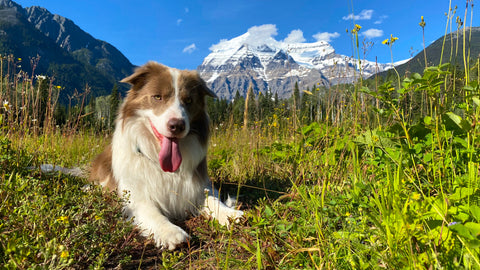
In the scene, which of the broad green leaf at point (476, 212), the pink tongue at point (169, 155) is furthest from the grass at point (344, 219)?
the pink tongue at point (169, 155)

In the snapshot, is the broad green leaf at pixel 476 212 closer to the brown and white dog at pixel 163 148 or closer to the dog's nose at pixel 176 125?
the brown and white dog at pixel 163 148

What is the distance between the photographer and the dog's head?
2.81 metres

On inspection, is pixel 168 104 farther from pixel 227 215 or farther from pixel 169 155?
pixel 227 215

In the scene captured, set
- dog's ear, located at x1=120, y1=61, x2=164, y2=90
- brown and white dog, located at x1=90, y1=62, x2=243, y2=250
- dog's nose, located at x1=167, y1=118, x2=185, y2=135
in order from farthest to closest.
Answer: dog's ear, located at x1=120, y1=61, x2=164, y2=90 → brown and white dog, located at x1=90, y1=62, x2=243, y2=250 → dog's nose, located at x1=167, y1=118, x2=185, y2=135

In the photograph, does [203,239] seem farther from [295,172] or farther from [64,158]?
[64,158]

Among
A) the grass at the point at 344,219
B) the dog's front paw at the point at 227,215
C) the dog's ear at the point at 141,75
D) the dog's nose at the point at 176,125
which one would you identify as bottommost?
the dog's front paw at the point at 227,215

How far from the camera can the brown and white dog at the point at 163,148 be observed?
282cm

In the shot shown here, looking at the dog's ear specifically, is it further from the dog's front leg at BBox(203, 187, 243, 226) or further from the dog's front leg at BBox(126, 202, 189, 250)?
the dog's front leg at BBox(203, 187, 243, 226)

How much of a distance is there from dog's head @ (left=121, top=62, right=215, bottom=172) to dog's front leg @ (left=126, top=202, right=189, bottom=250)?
469 millimetres

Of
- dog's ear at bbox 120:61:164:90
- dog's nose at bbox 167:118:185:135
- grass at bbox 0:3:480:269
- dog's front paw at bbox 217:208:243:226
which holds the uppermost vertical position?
dog's ear at bbox 120:61:164:90

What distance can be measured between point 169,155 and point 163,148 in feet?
0.32

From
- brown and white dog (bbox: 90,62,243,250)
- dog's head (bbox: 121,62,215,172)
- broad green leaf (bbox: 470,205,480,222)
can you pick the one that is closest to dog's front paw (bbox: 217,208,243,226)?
brown and white dog (bbox: 90,62,243,250)

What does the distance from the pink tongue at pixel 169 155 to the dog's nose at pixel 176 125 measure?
188 mm

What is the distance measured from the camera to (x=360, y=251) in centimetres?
143
